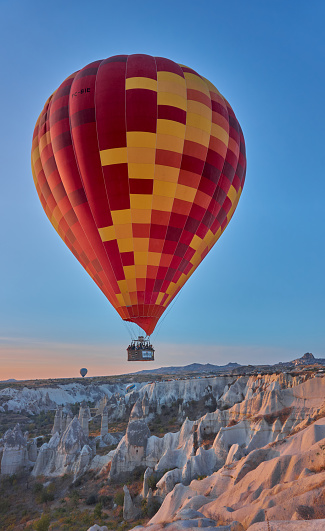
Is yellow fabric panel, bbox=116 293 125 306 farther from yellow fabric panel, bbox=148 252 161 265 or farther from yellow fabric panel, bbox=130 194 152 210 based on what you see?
yellow fabric panel, bbox=130 194 152 210

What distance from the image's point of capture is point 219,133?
2234 centimetres

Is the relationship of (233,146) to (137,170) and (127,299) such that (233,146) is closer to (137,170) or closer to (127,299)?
(137,170)

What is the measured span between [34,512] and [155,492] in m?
10.7

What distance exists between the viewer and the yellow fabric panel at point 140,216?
20500mm

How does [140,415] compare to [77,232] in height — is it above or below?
below

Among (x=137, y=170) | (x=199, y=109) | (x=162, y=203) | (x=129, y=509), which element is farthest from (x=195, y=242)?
(x=129, y=509)

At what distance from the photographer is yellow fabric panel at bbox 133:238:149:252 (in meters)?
20.9

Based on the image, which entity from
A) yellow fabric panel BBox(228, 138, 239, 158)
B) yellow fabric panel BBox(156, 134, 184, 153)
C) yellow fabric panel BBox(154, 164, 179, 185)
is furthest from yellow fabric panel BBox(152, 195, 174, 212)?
yellow fabric panel BBox(228, 138, 239, 158)

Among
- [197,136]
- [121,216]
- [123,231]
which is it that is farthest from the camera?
[197,136]

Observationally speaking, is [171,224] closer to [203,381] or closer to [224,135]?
[224,135]

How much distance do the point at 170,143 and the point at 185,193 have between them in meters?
2.83

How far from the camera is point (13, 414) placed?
67625 millimetres

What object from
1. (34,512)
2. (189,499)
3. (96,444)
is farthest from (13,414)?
(189,499)

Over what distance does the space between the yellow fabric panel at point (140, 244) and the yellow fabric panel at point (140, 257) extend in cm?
17
